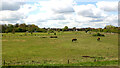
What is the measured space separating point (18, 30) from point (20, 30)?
2.76m

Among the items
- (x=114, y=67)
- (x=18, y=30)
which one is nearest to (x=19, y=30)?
(x=18, y=30)

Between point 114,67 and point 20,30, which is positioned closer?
point 114,67

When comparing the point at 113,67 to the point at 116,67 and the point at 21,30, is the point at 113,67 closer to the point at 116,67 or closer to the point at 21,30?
the point at 116,67

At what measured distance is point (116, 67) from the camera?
11375mm

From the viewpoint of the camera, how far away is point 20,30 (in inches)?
4906

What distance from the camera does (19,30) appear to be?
123m

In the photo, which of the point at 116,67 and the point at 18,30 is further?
the point at 18,30

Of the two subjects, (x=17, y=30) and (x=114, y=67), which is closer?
(x=114, y=67)

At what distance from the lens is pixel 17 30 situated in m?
121

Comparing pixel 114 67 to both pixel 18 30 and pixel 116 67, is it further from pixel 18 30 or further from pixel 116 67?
pixel 18 30

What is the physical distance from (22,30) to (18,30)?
206 inches

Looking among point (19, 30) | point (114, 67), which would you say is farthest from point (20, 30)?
point (114, 67)

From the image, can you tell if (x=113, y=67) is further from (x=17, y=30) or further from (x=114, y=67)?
(x=17, y=30)

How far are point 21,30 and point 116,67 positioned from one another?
12131 centimetres
